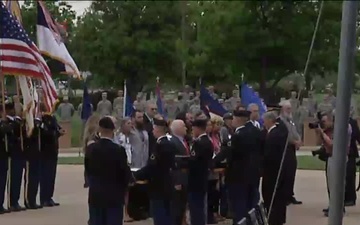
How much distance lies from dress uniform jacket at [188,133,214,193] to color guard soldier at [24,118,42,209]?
4675mm

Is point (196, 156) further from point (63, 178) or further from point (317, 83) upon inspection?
point (317, 83)

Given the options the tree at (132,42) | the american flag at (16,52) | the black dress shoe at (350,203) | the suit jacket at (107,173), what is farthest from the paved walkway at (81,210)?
the tree at (132,42)

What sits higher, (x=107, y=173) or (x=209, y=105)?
(x=209, y=105)

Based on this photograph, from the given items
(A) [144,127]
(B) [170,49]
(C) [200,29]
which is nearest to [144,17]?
(B) [170,49]

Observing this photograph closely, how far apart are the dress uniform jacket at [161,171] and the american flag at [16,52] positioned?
3.80 metres

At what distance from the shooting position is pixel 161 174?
11.2 m

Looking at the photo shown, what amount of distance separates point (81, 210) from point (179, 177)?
4.84 meters

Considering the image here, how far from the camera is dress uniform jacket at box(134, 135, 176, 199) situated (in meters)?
11.1

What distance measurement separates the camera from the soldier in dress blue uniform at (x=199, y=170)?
488 inches

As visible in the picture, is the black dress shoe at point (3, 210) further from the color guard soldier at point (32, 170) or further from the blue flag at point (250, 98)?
the blue flag at point (250, 98)

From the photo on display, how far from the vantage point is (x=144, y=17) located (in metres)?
45.4

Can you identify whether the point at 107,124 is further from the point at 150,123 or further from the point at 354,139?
the point at 354,139

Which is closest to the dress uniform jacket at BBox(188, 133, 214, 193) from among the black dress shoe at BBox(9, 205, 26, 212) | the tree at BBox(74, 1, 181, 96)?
the black dress shoe at BBox(9, 205, 26, 212)

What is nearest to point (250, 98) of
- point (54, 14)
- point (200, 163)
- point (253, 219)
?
point (200, 163)
